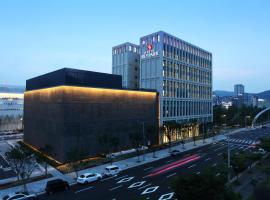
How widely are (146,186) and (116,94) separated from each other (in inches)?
A: 1351

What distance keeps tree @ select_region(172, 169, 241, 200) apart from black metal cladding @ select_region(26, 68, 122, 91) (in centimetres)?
4425

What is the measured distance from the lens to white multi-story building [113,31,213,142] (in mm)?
92344

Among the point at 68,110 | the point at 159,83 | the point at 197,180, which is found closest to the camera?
the point at 197,180

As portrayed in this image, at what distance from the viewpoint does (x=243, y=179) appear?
1847 inches

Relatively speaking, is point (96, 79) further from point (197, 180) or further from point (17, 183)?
point (197, 180)

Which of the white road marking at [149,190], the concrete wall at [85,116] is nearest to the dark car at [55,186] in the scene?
the white road marking at [149,190]

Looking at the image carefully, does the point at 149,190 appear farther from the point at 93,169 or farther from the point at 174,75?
the point at 174,75

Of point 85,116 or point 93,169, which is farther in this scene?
point 85,116

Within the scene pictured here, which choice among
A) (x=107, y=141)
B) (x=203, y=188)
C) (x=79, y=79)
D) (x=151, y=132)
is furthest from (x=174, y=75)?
(x=203, y=188)

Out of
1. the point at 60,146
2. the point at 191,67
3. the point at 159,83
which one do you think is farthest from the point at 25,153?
the point at 191,67

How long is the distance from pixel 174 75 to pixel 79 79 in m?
41.0

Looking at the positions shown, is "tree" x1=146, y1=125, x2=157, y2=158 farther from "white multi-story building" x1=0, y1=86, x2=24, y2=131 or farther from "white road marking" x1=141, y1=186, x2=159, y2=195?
"white multi-story building" x1=0, y1=86, x2=24, y2=131

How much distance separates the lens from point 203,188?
79.4 feet

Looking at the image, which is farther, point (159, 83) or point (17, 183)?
point (159, 83)
